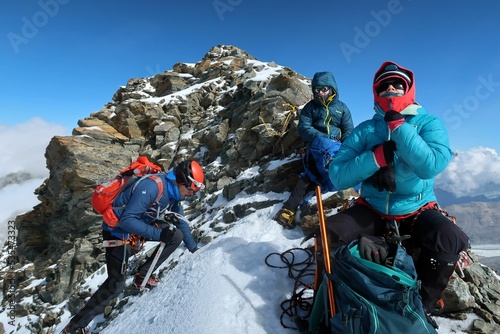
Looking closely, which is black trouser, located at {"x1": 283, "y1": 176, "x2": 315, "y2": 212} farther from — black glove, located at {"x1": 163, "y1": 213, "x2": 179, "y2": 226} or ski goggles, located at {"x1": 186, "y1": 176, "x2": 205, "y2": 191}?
black glove, located at {"x1": 163, "y1": 213, "x2": 179, "y2": 226}

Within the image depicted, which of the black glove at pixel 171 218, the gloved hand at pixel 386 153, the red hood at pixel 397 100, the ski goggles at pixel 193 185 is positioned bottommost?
the black glove at pixel 171 218

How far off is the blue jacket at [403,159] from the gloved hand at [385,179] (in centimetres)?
12

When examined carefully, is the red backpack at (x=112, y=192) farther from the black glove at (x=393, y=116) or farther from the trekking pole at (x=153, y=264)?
the black glove at (x=393, y=116)

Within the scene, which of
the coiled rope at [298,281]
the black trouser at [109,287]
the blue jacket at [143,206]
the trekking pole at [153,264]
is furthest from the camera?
the trekking pole at [153,264]

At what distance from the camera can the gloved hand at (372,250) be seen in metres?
2.90

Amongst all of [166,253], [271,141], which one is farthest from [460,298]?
[271,141]

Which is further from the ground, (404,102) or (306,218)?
(404,102)

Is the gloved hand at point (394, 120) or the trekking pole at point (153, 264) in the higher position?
the gloved hand at point (394, 120)

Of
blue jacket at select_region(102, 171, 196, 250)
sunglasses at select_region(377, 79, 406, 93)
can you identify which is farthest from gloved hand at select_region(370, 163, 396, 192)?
blue jacket at select_region(102, 171, 196, 250)

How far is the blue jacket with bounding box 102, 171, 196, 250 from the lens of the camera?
5082 millimetres

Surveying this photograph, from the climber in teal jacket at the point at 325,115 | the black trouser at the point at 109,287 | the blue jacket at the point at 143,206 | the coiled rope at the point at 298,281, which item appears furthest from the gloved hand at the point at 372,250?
the climber in teal jacket at the point at 325,115

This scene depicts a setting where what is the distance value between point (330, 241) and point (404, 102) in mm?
2124

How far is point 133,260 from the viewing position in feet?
38.1

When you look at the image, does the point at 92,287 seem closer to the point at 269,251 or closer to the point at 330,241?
the point at 269,251
